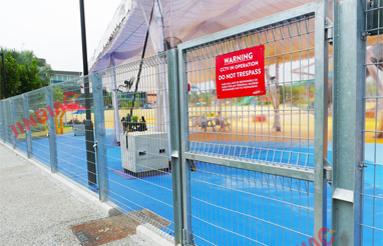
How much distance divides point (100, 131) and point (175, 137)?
1802 millimetres

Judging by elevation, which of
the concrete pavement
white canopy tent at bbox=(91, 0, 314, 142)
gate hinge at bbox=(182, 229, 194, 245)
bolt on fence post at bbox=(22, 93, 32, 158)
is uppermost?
white canopy tent at bbox=(91, 0, 314, 142)

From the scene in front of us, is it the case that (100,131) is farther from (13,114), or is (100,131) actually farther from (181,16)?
(13,114)

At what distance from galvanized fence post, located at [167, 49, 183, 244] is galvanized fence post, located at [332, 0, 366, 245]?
4.44 feet

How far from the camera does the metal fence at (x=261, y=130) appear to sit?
5.11 feet

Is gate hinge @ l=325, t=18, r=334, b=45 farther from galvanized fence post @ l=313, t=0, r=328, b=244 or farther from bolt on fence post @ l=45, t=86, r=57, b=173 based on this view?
bolt on fence post @ l=45, t=86, r=57, b=173

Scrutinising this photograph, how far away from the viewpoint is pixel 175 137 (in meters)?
2.68

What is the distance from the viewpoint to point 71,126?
5898 mm

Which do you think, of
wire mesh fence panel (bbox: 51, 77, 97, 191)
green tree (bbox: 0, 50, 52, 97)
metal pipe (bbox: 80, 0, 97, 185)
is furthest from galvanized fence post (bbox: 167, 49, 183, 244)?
green tree (bbox: 0, 50, 52, 97)

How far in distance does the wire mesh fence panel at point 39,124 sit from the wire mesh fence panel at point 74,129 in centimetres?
56

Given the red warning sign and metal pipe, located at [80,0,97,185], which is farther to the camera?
metal pipe, located at [80,0,97,185]

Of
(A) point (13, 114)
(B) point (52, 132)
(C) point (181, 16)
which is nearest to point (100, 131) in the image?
(B) point (52, 132)

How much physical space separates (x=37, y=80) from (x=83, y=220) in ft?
72.1

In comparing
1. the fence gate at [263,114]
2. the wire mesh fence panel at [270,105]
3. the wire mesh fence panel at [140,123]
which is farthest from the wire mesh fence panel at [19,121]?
the wire mesh fence panel at [270,105]

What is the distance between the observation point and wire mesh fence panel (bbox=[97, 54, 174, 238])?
297 centimetres
